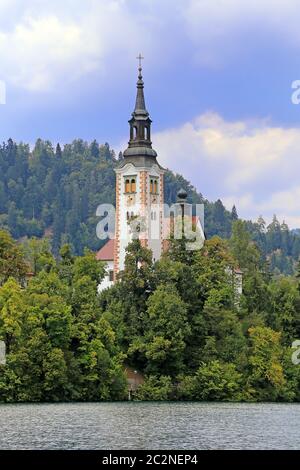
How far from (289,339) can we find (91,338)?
81.5 ft

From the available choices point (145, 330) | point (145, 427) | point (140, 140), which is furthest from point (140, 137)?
point (145, 427)

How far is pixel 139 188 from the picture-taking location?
120188mm

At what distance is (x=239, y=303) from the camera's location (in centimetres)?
11775

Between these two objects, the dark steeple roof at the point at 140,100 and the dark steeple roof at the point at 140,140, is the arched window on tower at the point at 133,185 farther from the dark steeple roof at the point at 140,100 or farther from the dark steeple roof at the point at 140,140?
the dark steeple roof at the point at 140,100

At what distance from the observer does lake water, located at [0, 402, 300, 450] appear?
57031mm

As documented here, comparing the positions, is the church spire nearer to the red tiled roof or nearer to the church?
the church

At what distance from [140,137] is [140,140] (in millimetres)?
288

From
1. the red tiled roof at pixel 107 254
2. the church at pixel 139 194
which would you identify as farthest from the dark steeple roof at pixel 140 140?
the red tiled roof at pixel 107 254

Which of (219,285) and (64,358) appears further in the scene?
(219,285)

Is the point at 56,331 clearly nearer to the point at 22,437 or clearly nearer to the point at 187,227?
the point at 187,227

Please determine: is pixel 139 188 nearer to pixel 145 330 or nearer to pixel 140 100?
pixel 140 100

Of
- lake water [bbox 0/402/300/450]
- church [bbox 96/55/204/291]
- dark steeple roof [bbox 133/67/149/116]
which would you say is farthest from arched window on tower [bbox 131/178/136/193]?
lake water [bbox 0/402/300/450]
